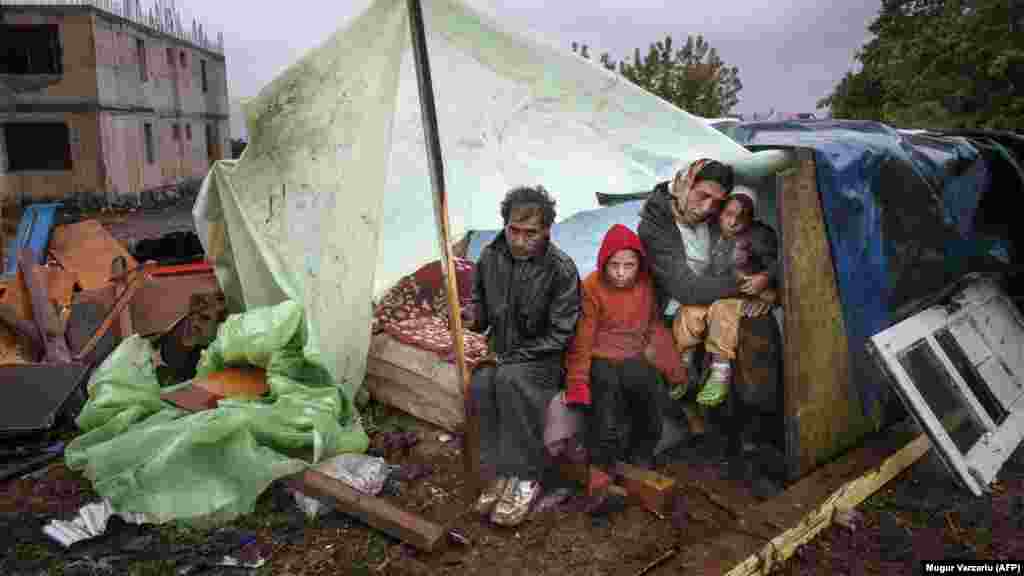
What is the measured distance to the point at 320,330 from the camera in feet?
13.3

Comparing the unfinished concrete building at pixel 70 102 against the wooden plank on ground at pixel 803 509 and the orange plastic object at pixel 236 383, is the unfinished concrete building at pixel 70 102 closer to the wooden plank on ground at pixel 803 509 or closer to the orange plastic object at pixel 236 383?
the orange plastic object at pixel 236 383

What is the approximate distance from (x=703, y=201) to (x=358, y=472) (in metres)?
2.04

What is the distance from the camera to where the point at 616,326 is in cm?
338

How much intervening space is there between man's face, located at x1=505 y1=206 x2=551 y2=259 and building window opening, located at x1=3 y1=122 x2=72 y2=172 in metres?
20.0

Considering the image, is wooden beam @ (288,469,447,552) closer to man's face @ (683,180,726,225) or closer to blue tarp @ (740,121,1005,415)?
man's face @ (683,180,726,225)

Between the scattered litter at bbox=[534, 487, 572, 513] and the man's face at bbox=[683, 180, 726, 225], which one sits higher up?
the man's face at bbox=[683, 180, 726, 225]

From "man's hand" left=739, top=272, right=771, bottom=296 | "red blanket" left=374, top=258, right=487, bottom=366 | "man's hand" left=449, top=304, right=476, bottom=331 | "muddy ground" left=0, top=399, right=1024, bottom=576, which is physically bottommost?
"muddy ground" left=0, top=399, right=1024, bottom=576

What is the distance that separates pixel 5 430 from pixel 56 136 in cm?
1865

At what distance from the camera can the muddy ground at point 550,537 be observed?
2893mm

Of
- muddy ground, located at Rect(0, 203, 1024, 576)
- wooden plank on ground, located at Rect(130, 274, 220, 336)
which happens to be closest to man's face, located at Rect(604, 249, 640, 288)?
muddy ground, located at Rect(0, 203, 1024, 576)

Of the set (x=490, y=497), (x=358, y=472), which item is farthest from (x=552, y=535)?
(x=358, y=472)

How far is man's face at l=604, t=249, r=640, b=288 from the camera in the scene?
3316mm

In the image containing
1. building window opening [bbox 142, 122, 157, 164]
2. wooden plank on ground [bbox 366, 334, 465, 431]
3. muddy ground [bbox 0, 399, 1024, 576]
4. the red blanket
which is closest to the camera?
muddy ground [bbox 0, 399, 1024, 576]

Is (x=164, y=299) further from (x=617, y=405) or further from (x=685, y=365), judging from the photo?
(x=685, y=365)
